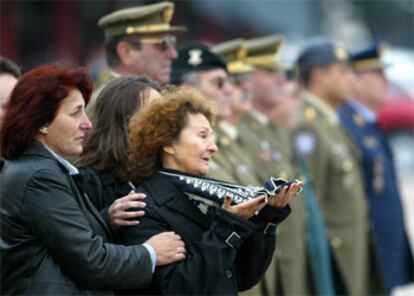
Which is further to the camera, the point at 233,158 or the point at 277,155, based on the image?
the point at 277,155

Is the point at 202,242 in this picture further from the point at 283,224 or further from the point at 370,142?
the point at 370,142

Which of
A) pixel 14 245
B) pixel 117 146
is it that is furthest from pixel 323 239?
pixel 14 245

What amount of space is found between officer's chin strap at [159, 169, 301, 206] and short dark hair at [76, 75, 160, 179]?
346mm

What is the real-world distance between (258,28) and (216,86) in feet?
70.4

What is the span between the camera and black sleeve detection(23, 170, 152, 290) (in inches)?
164

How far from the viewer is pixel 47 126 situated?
14.4ft

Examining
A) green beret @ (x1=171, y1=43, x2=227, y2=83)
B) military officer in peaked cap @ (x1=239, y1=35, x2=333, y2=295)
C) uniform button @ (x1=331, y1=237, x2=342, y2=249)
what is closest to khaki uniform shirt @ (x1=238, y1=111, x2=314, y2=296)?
military officer in peaked cap @ (x1=239, y1=35, x2=333, y2=295)

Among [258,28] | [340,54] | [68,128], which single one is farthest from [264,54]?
[258,28]

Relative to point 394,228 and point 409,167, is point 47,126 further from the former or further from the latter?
point 409,167

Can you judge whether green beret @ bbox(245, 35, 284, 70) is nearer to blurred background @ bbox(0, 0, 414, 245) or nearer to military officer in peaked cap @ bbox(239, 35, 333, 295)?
military officer in peaked cap @ bbox(239, 35, 333, 295)

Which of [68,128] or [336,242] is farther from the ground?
[68,128]

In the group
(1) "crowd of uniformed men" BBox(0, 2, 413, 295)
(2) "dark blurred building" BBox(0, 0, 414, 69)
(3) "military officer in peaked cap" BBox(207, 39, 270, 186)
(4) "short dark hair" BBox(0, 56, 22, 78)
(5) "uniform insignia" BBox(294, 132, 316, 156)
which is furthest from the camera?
(2) "dark blurred building" BBox(0, 0, 414, 69)

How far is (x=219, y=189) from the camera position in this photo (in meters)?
4.44

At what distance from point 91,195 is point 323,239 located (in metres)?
3.84
